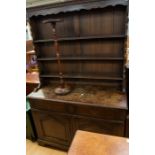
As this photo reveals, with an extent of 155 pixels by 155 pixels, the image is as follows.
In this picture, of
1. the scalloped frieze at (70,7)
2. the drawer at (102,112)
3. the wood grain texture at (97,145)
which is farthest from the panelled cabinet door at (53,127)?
the scalloped frieze at (70,7)

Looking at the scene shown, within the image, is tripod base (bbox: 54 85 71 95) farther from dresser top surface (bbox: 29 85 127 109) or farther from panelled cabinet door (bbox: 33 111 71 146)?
panelled cabinet door (bbox: 33 111 71 146)

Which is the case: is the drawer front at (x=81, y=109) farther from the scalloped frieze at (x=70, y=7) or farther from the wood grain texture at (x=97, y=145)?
the scalloped frieze at (x=70, y=7)

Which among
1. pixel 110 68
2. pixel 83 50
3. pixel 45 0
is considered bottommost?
pixel 110 68

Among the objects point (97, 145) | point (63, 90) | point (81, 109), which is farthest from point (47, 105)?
point (97, 145)

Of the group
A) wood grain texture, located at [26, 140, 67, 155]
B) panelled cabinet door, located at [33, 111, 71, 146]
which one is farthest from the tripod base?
wood grain texture, located at [26, 140, 67, 155]

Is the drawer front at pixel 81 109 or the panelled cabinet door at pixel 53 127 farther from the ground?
the drawer front at pixel 81 109

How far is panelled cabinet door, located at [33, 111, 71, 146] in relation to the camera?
69.5 inches

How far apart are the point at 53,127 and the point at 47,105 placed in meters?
0.31

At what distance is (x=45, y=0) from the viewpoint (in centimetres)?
338

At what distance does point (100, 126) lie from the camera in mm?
1575

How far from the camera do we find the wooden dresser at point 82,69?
60.2 inches
